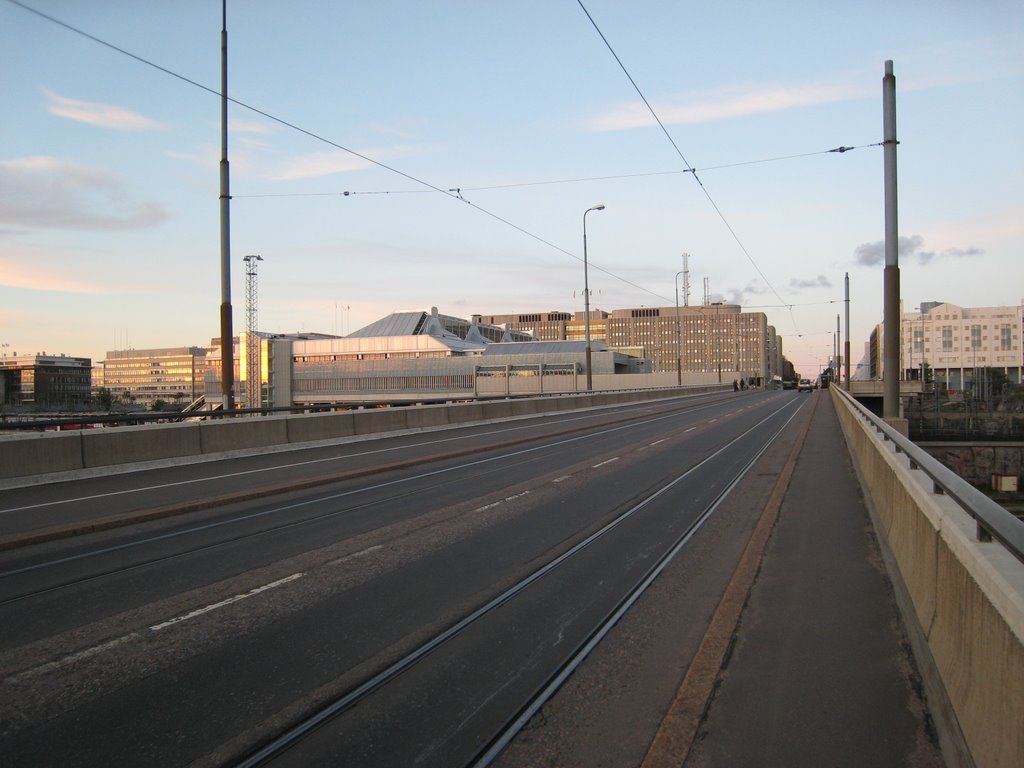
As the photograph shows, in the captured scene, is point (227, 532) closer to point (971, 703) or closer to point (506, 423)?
point (971, 703)

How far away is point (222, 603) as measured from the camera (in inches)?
239

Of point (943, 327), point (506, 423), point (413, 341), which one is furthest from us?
point (943, 327)

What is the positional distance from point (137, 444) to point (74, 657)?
11.6 m

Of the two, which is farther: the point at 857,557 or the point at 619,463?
the point at 619,463

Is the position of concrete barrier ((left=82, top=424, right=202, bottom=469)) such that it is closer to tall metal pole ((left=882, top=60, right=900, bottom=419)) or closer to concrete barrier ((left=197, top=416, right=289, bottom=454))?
concrete barrier ((left=197, top=416, right=289, bottom=454))

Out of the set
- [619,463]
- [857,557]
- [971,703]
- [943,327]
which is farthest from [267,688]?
[943,327]

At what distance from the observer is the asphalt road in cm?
396

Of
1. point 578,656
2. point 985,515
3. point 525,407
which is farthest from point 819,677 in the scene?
point 525,407

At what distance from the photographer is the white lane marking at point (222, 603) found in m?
5.58

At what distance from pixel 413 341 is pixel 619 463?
331 ft

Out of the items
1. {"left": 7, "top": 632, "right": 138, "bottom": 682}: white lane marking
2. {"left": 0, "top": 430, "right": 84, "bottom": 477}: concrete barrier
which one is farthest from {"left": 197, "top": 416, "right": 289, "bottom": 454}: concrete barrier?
{"left": 7, "top": 632, "right": 138, "bottom": 682}: white lane marking

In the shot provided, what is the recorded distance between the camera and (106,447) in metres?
14.8

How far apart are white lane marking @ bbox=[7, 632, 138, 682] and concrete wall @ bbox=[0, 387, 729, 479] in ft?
32.8

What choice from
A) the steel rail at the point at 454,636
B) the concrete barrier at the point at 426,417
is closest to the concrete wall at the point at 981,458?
the concrete barrier at the point at 426,417
